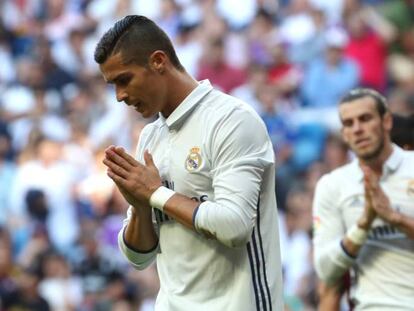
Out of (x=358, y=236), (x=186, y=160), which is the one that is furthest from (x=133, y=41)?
(x=358, y=236)

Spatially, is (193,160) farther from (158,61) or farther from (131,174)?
(158,61)

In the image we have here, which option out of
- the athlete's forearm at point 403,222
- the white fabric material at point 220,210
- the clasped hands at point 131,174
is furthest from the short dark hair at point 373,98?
the clasped hands at point 131,174

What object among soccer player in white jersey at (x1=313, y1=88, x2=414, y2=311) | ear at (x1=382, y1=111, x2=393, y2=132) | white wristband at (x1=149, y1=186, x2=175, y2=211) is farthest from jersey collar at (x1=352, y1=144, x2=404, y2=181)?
white wristband at (x1=149, y1=186, x2=175, y2=211)

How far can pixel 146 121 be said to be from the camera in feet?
44.4

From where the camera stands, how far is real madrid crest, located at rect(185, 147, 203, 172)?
195 inches

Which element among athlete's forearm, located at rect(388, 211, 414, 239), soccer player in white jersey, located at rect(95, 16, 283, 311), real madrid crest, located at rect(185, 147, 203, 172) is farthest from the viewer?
athlete's forearm, located at rect(388, 211, 414, 239)

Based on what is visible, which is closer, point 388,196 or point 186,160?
point 186,160

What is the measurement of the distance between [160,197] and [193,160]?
21 cm

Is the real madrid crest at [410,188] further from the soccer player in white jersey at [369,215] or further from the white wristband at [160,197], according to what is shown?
the white wristband at [160,197]

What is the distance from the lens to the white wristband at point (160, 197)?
4.86m

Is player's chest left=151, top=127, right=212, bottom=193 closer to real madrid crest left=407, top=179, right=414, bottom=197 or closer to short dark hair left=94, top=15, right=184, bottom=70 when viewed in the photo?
short dark hair left=94, top=15, right=184, bottom=70

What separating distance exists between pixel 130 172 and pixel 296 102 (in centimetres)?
834

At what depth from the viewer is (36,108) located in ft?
48.8

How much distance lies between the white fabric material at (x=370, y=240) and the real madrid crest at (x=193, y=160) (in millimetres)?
2024
